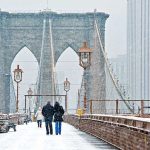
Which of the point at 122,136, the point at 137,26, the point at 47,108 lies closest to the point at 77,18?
the point at 137,26

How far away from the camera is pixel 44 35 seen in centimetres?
13012

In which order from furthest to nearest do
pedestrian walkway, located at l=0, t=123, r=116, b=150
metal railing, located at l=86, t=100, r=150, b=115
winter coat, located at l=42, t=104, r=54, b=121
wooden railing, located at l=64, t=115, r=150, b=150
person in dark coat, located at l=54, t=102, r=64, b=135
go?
winter coat, located at l=42, t=104, r=54, b=121
person in dark coat, located at l=54, t=102, r=64, b=135
metal railing, located at l=86, t=100, r=150, b=115
pedestrian walkway, located at l=0, t=123, r=116, b=150
wooden railing, located at l=64, t=115, r=150, b=150

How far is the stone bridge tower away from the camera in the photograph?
12356 centimetres

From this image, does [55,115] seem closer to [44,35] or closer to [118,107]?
[118,107]

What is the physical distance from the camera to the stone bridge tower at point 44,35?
12356cm

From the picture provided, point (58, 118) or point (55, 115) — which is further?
point (55, 115)

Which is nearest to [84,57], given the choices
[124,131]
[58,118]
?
[58,118]

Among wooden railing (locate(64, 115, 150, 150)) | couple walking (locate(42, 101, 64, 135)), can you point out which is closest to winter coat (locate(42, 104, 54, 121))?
couple walking (locate(42, 101, 64, 135))

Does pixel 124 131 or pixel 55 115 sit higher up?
pixel 55 115

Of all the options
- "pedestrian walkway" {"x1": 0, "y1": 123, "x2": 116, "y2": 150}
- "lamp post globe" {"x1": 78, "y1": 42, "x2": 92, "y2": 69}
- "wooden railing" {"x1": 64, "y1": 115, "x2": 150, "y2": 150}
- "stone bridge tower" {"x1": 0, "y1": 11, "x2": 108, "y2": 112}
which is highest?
"stone bridge tower" {"x1": 0, "y1": 11, "x2": 108, "y2": 112}

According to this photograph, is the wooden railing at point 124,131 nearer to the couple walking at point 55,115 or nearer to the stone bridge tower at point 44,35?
the couple walking at point 55,115

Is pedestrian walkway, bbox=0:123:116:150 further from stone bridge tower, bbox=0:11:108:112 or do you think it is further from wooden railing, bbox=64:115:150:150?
stone bridge tower, bbox=0:11:108:112

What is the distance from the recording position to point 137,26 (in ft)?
520

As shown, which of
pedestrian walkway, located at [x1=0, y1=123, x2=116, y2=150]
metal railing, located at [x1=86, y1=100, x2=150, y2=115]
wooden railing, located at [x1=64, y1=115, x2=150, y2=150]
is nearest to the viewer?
wooden railing, located at [x1=64, y1=115, x2=150, y2=150]
